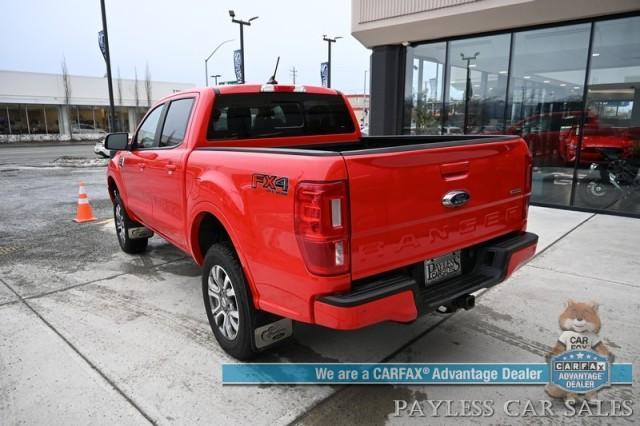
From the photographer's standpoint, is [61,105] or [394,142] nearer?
[394,142]

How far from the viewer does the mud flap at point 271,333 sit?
298cm

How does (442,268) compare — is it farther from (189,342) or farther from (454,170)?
(189,342)

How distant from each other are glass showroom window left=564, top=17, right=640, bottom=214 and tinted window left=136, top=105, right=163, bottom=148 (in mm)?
7988

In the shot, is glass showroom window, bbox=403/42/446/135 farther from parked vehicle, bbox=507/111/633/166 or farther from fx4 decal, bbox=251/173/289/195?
fx4 decal, bbox=251/173/289/195

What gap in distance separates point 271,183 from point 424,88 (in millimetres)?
9939

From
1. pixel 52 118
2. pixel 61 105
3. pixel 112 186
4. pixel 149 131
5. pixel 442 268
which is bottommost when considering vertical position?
pixel 442 268

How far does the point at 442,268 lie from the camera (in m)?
2.98

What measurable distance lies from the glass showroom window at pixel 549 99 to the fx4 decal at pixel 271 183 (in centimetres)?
836

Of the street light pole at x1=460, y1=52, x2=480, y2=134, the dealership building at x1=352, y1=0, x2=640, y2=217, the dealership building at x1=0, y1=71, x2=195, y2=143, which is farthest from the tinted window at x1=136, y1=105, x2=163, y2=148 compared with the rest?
the dealership building at x1=0, y1=71, x2=195, y2=143

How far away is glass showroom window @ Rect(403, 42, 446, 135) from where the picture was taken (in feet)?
36.5

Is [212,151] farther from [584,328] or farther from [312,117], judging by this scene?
[584,328]

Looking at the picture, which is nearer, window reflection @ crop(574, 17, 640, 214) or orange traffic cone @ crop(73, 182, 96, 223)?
orange traffic cone @ crop(73, 182, 96, 223)

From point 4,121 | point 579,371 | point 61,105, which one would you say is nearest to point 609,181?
point 579,371

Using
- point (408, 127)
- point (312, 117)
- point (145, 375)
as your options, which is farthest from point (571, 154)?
point (145, 375)
